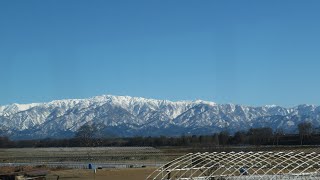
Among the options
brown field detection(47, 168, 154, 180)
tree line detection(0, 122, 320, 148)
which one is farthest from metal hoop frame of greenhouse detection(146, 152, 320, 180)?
tree line detection(0, 122, 320, 148)

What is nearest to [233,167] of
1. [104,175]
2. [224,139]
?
[104,175]

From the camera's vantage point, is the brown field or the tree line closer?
the brown field

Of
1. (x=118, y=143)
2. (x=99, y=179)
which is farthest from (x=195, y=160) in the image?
(x=118, y=143)

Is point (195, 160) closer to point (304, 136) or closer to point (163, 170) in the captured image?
point (163, 170)

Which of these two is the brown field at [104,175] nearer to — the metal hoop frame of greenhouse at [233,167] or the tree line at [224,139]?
the metal hoop frame of greenhouse at [233,167]

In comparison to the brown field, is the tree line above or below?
above

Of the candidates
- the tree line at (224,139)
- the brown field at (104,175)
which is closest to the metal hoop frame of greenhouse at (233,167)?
the brown field at (104,175)

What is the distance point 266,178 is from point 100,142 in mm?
145235

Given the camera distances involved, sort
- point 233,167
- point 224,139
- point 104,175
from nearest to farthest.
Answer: point 233,167 < point 104,175 < point 224,139

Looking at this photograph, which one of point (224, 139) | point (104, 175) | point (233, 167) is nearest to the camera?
point (233, 167)

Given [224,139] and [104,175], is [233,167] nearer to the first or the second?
[104,175]

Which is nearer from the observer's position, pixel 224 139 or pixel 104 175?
pixel 104 175

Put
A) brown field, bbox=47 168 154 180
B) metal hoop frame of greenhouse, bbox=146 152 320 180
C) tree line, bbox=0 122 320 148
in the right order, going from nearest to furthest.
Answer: metal hoop frame of greenhouse, bbox=146 152 320 180
brown field, bbox=47 168 154 180
tree line, bbox=0 122 320 148

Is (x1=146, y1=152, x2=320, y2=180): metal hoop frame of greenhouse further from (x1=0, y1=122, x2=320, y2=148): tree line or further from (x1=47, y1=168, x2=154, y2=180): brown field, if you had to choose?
(x1=0, y1=122, x2=320, y2=148): tree line
